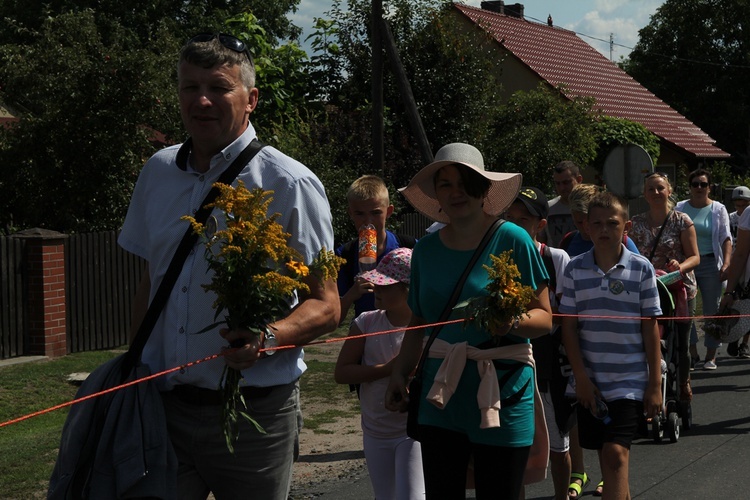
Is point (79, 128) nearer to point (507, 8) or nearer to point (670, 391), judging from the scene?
point (670, 391)

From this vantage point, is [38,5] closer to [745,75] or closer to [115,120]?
[115,120]

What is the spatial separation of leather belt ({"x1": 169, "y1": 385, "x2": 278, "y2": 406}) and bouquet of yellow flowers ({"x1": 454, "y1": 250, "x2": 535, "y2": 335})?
3.24 feet

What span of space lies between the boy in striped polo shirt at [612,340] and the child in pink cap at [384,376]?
1.05 meters

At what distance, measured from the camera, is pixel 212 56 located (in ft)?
11.2

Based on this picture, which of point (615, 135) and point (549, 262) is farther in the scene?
point (615, 135)

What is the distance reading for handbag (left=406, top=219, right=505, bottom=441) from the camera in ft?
14.1

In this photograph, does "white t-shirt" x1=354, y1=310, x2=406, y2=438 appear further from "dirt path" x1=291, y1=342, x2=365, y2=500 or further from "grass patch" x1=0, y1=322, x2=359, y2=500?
"grass patch" x1=0, y1=322, x2=359, y2=500

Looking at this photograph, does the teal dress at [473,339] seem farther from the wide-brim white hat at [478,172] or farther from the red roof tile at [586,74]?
the red roof tile at [586,74]

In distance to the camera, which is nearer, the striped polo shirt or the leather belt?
the leather belt

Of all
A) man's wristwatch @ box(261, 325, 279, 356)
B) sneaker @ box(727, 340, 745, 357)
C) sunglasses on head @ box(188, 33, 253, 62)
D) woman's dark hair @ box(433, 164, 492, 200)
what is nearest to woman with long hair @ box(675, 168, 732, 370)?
sneaker @ box(727, 340, 745, 357)

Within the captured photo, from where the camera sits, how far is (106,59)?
597 inches

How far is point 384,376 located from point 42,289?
343 inches

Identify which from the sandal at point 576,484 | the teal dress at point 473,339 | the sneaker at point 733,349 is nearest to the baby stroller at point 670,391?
the sandal at point 576,484

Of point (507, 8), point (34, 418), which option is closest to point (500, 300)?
point (34, 418)
